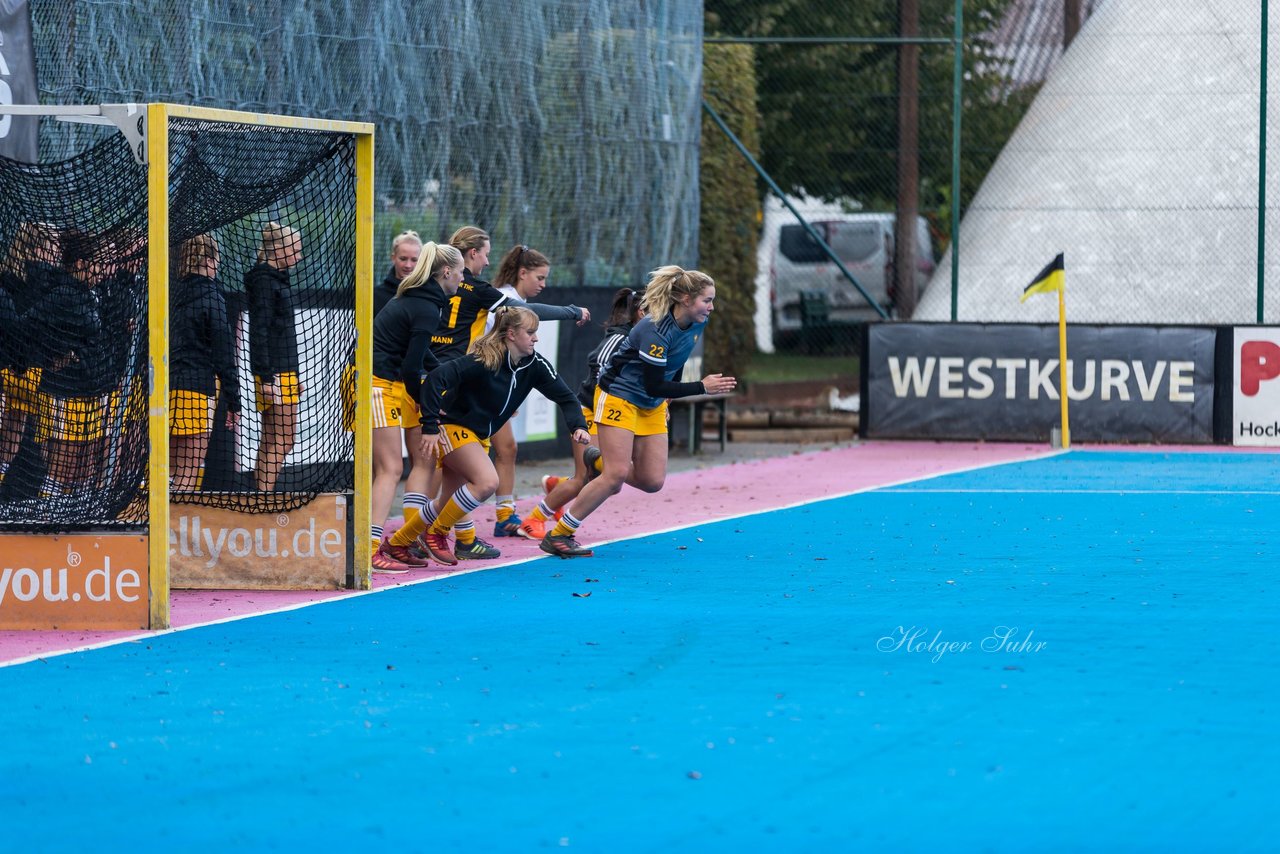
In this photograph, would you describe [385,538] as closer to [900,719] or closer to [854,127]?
[900,719]

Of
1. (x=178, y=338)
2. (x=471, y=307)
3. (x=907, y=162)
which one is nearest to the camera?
(x=178, y=338)

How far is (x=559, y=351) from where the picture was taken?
18.7m

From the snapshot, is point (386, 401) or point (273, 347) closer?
point (273, 347)

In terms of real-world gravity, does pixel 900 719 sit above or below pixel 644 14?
below

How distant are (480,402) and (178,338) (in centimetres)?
173

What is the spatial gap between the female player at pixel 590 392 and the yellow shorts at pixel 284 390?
1844mm

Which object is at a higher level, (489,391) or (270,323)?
(270,323)

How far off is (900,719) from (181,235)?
5221 mm

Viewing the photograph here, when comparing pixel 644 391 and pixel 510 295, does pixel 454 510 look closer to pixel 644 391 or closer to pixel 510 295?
pixel 644 391

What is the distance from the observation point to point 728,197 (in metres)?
22.9

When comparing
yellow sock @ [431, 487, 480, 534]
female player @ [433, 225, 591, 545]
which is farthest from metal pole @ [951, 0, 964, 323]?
yellow sock @ [431, 487, 480, 534]

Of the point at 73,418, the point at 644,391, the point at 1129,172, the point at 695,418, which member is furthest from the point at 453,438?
the point at 1129,172

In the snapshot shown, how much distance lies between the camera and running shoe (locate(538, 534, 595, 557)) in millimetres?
11562

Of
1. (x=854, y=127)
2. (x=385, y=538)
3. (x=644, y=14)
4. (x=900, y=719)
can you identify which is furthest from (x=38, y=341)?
(x=854, y=127)
